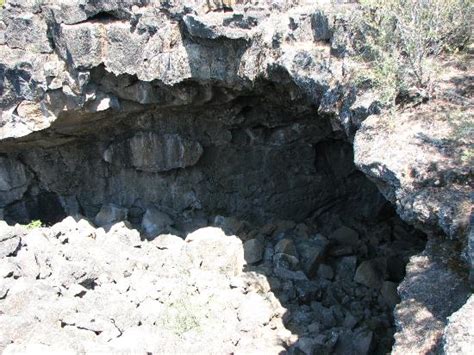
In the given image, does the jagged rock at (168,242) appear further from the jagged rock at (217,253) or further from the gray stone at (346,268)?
the gray stone at (346,268)

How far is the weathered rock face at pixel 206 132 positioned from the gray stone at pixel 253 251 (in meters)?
0.07

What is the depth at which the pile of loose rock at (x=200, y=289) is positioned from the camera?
23.9ft

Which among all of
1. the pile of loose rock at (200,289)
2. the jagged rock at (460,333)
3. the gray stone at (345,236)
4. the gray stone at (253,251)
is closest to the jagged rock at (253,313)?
the pile of loose rock at (200,289)

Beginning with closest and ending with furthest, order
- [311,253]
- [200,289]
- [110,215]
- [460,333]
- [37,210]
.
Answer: [460,333] < [200,289] < [311,253] < [110,215] < [37,210]

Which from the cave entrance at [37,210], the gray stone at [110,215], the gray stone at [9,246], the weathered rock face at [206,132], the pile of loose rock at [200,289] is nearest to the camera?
the weathered rock face at [206,132]

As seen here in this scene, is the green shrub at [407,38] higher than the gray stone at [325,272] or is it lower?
higher

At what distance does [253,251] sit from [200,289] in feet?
4.04

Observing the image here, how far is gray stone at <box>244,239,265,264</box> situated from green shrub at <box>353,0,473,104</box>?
388 cm

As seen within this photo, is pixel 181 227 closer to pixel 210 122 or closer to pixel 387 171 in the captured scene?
pixel 210 122

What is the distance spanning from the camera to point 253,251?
366 inches

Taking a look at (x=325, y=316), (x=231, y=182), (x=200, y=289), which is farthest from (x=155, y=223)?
(x=325, y=316)

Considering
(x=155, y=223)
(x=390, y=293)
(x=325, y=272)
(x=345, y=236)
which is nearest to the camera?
(x=390, y=293)

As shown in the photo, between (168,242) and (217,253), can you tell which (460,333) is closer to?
(217,253)

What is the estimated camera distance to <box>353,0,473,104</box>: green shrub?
19.4 ft
